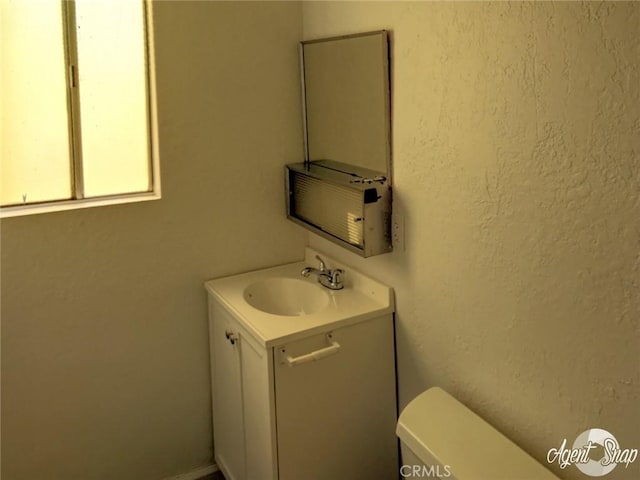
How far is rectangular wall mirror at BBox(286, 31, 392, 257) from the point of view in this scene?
5.67 feet

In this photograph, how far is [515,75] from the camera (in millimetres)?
1291

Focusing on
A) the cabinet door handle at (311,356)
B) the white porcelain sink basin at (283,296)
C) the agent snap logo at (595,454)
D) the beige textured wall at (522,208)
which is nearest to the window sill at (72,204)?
the white porcelain sink basin at (283,296)

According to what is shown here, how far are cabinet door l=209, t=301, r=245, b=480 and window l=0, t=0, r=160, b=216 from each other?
0.52 metres

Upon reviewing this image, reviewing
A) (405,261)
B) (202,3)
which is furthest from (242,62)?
(405,261)

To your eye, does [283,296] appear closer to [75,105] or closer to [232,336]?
[232,336]

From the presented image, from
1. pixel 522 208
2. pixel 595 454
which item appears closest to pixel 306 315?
pixel 522 208

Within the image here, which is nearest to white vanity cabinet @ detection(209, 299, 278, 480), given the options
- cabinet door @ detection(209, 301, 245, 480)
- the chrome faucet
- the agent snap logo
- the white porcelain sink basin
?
cabinet door @ detection(209, 301, 245, 480)

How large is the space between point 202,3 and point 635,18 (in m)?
1.36

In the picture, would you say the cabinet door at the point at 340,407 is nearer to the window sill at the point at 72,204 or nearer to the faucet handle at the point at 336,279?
the faucet handle at the point at 336,279

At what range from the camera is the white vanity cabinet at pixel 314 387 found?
167cm

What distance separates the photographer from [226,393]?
2020mm

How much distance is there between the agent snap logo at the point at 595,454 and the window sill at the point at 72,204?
1437 mm

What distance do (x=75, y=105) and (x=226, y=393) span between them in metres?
1.09

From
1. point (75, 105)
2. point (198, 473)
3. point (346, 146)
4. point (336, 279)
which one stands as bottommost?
point (198, 473)
